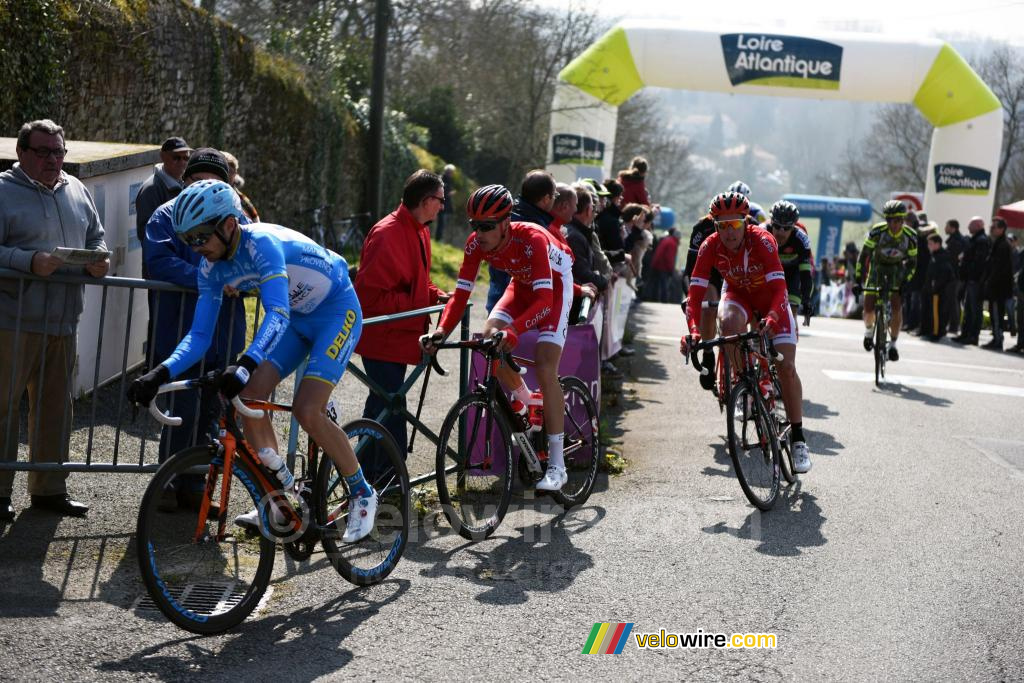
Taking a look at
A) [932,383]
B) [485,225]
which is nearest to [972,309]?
[932,383]

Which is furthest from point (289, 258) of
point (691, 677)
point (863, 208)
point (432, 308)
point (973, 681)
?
point (863, 208)

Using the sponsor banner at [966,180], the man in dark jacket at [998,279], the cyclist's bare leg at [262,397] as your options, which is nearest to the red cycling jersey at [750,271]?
the cyclist's bare leg at [262,397]

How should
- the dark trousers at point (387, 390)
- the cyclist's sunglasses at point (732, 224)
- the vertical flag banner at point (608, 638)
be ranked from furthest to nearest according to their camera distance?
the cyclist's sunglasses at point (732, 224)
the dark trousers at point (387, 390)
the vertical flag banner at point (608, 638)

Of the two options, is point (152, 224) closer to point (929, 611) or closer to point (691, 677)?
A: point (691, 677)

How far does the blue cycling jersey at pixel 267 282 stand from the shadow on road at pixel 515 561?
1607 millimetres

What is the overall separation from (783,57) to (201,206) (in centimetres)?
2297

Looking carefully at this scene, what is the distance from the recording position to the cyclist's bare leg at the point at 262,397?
5137mm

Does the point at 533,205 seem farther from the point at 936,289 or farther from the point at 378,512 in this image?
the point at 936,289

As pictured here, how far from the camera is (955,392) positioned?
13.6 metres

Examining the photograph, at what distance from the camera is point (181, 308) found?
6379 mm

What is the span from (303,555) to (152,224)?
218 cm

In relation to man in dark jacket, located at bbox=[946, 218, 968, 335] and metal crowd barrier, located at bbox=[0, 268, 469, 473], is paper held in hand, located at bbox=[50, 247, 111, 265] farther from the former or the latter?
man in dark jacket, located at bbox=[946, 218, 968, 335]

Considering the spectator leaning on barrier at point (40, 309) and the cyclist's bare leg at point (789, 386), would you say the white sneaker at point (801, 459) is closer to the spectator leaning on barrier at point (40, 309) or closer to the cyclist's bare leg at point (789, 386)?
the cyclist's bare leg at point (789, 386)

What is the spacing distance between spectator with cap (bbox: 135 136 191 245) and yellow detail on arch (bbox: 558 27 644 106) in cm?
1992
